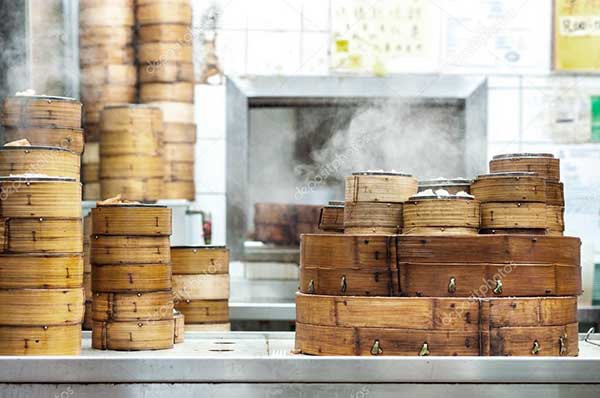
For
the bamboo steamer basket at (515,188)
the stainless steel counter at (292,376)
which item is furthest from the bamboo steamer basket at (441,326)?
the bamboo steamer basket at (515,188)

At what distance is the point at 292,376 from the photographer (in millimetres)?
4035

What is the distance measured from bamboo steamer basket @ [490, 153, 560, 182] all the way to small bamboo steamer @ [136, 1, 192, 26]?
3443 millimetres

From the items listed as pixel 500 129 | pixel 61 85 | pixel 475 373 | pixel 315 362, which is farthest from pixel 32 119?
pixel 500 129

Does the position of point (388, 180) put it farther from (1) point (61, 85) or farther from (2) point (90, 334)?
(1) point (61, 85)

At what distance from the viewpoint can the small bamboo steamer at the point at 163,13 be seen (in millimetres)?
7387

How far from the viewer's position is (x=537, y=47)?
7730mm

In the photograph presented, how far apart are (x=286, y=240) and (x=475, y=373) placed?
385 centimetres

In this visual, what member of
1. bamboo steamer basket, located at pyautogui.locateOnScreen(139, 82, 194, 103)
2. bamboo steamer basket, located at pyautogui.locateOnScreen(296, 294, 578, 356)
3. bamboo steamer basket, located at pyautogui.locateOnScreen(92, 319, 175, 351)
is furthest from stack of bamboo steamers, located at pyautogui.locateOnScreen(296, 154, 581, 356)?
bamboo steamer basket, located at pyautogui.locateOnScreen(139, 82, 194, 103)

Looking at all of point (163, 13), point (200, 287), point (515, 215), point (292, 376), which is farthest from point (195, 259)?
point (163, 13)

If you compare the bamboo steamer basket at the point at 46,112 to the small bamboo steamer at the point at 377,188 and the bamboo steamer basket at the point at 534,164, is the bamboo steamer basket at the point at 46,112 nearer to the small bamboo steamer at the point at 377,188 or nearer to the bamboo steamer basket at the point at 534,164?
the small bamboo steamer at the point at 377,188

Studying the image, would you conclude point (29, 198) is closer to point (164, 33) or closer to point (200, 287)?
point (200, 287)

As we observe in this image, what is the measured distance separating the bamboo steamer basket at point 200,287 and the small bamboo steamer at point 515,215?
1.66 metres

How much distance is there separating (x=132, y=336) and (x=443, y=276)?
1.46 meters

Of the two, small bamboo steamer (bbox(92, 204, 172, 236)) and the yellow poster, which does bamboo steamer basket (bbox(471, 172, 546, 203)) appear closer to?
small bamboo steamer (bbox(92, 204, 172, 236))
